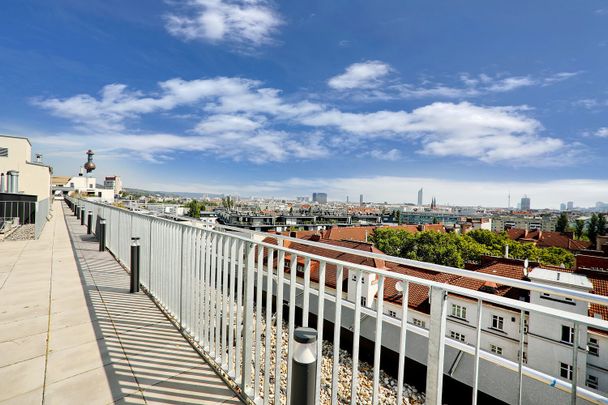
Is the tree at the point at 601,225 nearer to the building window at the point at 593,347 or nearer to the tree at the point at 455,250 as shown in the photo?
the tree at the point at 455,250

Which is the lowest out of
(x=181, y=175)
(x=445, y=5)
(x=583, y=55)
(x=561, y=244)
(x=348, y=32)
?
(x=561, y=244)

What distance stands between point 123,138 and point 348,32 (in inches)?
990

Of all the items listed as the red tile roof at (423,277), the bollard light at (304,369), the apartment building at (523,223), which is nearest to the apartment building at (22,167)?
the red tile roof at (423,277)

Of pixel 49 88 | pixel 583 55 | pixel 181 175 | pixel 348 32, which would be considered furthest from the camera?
pixel 181 175

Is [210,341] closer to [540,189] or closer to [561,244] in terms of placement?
[561,244]

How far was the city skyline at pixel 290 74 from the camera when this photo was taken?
12336mm

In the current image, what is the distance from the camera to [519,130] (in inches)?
1955

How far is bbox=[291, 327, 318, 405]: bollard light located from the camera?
1234 mm

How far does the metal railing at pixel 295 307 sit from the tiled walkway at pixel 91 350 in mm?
221

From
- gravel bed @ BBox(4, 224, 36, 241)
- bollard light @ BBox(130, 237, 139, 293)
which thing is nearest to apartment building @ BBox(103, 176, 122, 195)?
gravel bed @ BBox(4, 224, 36, 241)

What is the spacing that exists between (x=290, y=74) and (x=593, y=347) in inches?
1249

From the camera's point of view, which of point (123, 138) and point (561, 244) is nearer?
point (123, 138)

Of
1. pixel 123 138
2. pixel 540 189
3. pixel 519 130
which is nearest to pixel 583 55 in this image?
pixel 519 130

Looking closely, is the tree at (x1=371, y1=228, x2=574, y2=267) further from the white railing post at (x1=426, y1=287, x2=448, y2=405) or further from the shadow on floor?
the white railing post at (x1=426, y1=287, x2=448, y2=405)
